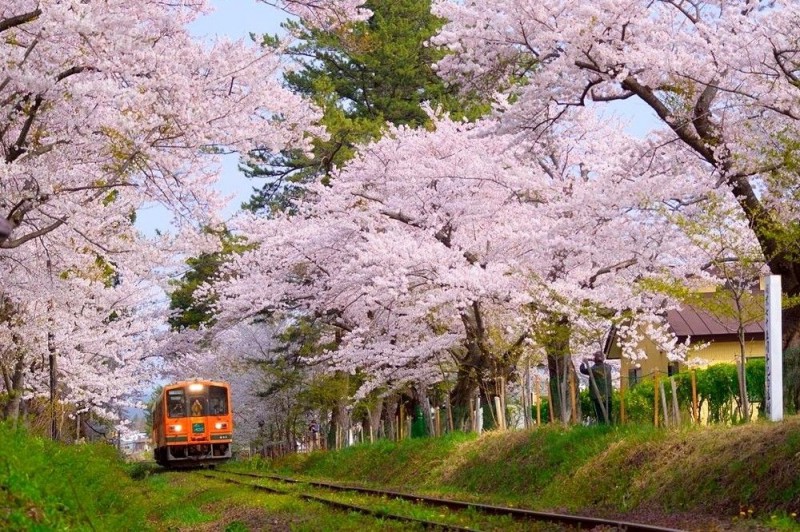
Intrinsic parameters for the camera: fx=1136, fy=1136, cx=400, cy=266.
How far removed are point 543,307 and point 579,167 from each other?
6312mm

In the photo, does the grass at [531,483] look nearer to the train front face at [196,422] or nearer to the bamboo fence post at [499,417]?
the bamboo fence post at [499,417]

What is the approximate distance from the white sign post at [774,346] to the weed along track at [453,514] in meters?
2.81

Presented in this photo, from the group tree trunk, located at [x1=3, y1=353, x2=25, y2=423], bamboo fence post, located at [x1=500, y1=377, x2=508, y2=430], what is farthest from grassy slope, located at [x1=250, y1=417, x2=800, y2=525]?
tree trunk, located at [x1=3, y1=353, x2=25, y2=423]

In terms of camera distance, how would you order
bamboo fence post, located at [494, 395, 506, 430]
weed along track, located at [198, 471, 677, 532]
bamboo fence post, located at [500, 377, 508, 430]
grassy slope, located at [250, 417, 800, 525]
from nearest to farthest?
weed along track, located at [198, 471, 677, 532], grassy slope, located at [250, 417, 800, 525], bamboo fence post, located at [494, 395, 506, 430], bamboo fence post, located at [500, 377, 508, 430]

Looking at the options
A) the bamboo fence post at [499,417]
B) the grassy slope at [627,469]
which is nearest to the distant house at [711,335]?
the bamboo fence post at [499,417]

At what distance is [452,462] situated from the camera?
20.3m

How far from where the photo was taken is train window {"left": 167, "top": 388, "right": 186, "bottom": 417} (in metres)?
36.4

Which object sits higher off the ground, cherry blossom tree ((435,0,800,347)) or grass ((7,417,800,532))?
cherry blossom tree ((435,0,800,347))

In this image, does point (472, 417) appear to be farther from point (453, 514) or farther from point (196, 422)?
point (196, 422)

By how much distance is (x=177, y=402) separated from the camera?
36.4m

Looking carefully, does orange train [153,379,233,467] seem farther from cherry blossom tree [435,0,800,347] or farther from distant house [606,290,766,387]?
cherry blossom tree [435,0,800,347]

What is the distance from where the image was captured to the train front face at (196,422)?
36.3 m

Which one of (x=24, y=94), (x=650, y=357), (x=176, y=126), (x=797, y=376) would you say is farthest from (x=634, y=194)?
(x=650, y=357)

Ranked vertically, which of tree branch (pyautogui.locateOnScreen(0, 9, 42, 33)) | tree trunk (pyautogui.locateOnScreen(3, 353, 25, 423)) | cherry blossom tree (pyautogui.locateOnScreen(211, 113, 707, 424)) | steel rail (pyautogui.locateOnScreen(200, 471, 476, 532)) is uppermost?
tree branch (pyautogui.locateOnScreen(0, 9, 42, 33))
